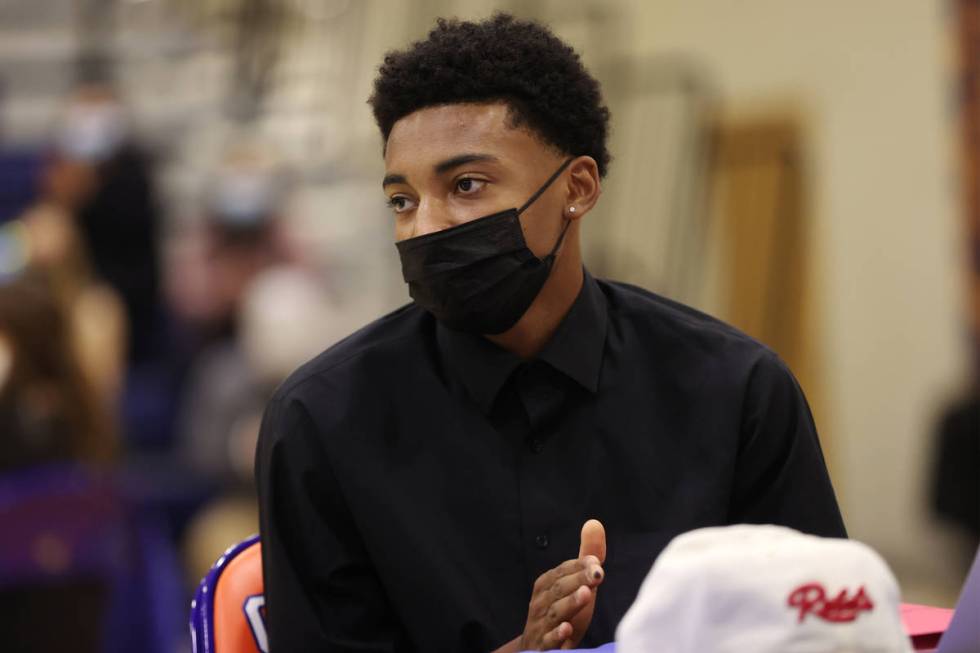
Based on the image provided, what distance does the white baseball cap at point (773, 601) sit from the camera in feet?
3.78

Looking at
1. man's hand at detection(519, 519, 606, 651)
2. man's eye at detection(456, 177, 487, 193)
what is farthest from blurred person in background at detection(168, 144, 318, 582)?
man's hand at detection(519, 519, 606, 651)

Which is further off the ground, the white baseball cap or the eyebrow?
the eyebrow

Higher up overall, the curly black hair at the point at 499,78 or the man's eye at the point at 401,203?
the curly black hair at the point at 499,78

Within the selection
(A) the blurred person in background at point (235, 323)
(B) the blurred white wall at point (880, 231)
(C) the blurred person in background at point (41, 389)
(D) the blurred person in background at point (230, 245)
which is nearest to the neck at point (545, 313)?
(C) the blurred person in background at point (41, 389)

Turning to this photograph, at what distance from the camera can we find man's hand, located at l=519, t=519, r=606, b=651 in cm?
167

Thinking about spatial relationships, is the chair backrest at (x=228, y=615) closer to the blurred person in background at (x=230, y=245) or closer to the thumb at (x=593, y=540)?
the thumb at (x=593, y=540)

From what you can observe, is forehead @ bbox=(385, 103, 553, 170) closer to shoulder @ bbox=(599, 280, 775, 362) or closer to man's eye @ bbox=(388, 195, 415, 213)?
man's eye @ bbox=(388, 195, 415, 213)

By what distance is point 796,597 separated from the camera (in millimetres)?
1153

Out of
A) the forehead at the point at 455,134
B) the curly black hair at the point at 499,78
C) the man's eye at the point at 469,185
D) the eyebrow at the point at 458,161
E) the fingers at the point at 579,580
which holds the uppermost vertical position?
the curly black hair at the point at 499,78

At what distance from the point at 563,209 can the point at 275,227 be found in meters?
5.14

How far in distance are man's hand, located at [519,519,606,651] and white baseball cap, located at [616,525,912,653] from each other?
18.6 inches

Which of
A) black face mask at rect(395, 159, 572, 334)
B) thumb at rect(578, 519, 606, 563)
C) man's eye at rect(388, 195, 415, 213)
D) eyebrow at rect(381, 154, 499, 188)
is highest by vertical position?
eyebrow at rect(381, 154, 499, 188)

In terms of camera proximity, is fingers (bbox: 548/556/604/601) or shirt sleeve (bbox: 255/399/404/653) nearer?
fingers (bbox: 548/556/604/601)

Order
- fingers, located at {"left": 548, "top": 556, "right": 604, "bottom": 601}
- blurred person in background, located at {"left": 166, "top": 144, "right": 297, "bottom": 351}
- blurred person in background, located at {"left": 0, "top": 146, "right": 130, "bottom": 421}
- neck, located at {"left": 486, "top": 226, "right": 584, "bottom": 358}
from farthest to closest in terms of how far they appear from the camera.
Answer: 1. blurred person in background, located at {"left": 166, "top": 144, "right": 297, "bottom": 351}
2. blurred person in background, located at {"left": 0, "top": 146, "right": 130, "bottom": 421}
3. neck, located at {"left": 486, "top": 226, "right": 584, "bottom": 358}
4. fingers, located at {"left": 548, "top": 556, "right": 604, "bottom": 601}
